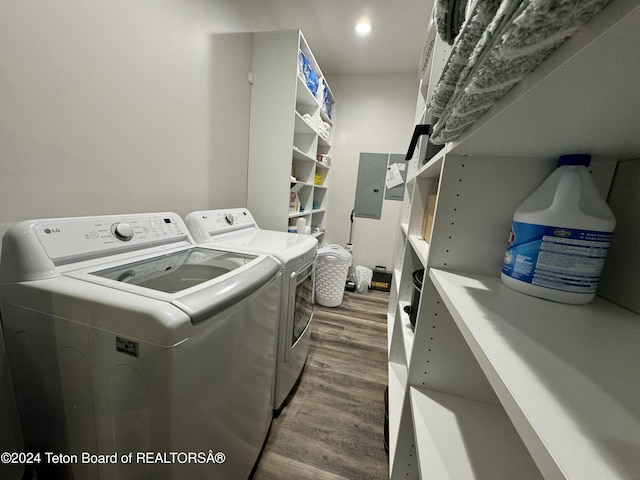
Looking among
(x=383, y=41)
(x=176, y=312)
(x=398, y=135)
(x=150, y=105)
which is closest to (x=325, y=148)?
(x=398, y=135)

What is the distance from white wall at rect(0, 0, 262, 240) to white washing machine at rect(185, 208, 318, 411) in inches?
9.4

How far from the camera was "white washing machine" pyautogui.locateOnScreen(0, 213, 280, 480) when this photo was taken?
1.83 feet

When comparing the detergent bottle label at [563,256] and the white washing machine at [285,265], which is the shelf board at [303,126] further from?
the detergent bottle label at [563,256]

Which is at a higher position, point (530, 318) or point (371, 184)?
point (371, 184)

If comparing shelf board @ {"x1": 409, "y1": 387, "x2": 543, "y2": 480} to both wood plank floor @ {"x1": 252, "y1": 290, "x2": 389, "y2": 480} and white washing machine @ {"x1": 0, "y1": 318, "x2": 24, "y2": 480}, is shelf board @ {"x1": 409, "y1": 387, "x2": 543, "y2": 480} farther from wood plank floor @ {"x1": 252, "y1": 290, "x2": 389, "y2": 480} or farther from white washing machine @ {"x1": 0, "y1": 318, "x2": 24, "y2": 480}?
white washing machine @ {"x1": 0, "y1": 318, "x2": 24, "y2": 480}

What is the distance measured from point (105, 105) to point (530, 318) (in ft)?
5.10

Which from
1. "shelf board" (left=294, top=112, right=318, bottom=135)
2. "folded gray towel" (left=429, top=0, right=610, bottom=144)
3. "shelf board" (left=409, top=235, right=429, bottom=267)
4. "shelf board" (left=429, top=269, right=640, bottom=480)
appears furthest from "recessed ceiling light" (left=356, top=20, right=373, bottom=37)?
"shelf board" (left=429, top=269, right=640, bottom=480)

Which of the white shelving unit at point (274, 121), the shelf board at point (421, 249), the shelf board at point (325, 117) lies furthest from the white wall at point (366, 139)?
the shelf board at point (421, 249)

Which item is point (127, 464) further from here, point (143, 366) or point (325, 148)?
point (325, 148)

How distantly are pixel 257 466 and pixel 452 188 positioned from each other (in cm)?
141

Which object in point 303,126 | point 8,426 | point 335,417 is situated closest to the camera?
point 8,426

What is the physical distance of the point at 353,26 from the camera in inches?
89.1

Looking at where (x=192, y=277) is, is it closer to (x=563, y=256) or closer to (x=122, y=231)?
(x=122, y=231)

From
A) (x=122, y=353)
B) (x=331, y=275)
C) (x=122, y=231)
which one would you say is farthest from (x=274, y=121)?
(x=122, y=353)
